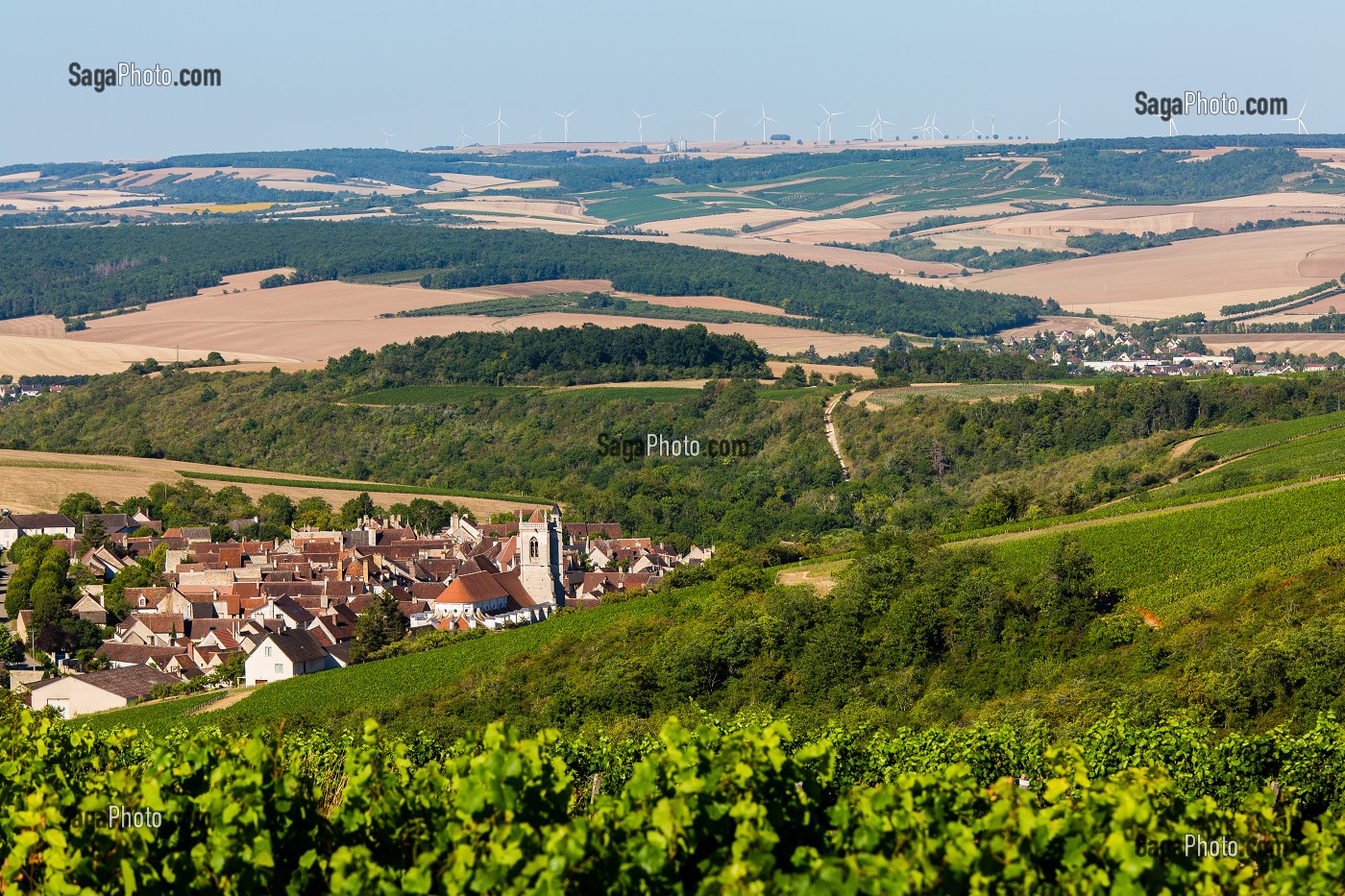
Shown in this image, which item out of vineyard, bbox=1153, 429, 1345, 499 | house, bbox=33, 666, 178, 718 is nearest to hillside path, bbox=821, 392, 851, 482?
vineyard, bbox=1153, 429, 1345, 499

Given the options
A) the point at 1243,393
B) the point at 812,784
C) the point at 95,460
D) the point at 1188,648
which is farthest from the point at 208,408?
the point at 812,784

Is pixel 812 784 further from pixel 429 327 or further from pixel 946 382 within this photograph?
pixel 429 327

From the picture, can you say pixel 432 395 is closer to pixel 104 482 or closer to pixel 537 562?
pixel 104 482

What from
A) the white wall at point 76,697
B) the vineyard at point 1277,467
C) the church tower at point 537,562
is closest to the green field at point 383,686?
the white wall at point 76,697

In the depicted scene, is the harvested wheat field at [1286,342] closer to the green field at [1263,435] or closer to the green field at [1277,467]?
the green field at [1263,435]

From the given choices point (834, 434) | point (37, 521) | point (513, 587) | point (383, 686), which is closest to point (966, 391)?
point (834, 434)
